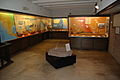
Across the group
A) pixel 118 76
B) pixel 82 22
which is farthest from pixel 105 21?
pixel 118 76

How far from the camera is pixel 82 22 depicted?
21.7 feet

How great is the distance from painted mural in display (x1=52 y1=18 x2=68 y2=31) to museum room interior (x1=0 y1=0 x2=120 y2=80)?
1315 mm

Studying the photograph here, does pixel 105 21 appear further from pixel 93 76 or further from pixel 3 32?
pixel 3 32

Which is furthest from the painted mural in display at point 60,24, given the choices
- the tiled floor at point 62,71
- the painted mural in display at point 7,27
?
the tiled floor at point 62,71

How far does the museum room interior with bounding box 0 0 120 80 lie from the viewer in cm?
354

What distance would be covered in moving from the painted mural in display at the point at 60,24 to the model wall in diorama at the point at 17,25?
7.13 ft

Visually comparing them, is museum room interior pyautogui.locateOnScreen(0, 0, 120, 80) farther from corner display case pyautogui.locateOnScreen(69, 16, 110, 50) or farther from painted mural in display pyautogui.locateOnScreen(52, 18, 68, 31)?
painted mural in display pyautogui.locateOnScreen(52, 18, 68, 31)

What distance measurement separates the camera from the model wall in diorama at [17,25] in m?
4.75

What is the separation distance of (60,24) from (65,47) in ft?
22.1

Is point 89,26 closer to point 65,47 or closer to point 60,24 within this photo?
point 65,47

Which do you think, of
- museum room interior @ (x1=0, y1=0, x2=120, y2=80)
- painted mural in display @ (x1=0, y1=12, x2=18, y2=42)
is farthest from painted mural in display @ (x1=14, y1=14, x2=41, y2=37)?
painted mural in display @ (x1=0, y1=12, x2=18, y2=42)

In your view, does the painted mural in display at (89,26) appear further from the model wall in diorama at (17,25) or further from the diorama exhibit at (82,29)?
the model wall in diorama at (17,25)

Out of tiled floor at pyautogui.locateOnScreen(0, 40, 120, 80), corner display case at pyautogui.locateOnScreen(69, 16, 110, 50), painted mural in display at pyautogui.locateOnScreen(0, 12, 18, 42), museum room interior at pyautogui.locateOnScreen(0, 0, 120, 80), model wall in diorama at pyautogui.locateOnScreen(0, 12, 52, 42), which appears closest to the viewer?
tiled floor at pyautogui.locateOnScreen(0, 40, 120, 80)

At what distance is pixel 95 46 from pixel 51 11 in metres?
6.97
